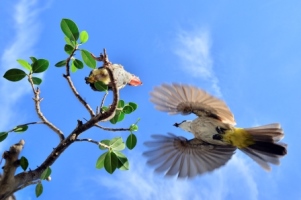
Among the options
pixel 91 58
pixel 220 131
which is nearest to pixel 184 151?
pixel 220 131

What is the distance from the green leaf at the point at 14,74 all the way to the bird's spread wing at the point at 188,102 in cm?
135

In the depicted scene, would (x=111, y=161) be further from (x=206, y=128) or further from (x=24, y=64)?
(x=206, y=128)

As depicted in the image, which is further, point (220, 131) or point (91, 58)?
point (220, 131)

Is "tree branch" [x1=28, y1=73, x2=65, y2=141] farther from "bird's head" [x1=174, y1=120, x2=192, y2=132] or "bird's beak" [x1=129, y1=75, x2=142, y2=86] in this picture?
"bird's head" [x1=174, y1=120, x2=192, y2=132]

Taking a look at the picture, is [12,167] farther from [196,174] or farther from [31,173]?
[196,174]

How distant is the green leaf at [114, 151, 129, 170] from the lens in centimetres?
229

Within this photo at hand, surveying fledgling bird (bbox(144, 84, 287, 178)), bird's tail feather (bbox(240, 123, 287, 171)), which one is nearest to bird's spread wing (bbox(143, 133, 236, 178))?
fledgling bird (bbox(144, 84, 287, 178))

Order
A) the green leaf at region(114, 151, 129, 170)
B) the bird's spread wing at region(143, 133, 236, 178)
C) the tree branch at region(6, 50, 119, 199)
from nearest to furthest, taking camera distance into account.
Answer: the tree branch at region(6, 50, 119, 199) → the green leaf at region(114, 151, 129, 170) → the bird's spread wing at region(143, 133, 236, 178)

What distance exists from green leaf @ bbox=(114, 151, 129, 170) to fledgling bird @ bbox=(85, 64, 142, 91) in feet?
1.39

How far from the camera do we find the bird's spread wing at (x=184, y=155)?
339 cm

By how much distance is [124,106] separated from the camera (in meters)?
2.33

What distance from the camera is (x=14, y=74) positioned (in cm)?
220

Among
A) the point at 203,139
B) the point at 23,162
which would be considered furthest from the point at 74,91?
the point at 203,139

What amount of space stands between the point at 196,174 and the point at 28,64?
174 centimetres
